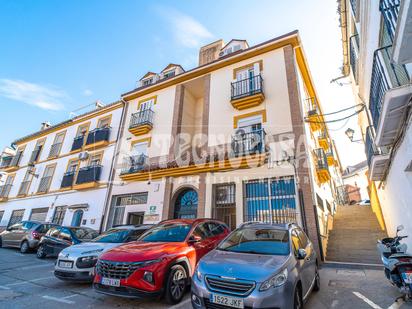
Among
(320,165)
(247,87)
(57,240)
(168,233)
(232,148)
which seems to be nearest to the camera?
(168,233)

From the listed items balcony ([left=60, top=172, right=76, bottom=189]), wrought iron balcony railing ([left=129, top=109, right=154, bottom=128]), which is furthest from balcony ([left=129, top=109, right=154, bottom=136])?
balcony ([left=60, top=172, right=76, bottom=189])

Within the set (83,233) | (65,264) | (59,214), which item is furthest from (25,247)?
(65,264)

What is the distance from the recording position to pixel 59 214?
52.2 ft

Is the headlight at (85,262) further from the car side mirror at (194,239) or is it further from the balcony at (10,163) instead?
the balcony at (10,163)

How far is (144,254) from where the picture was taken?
4.24 m

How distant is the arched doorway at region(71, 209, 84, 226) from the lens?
1470cm

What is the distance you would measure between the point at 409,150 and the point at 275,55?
878cm

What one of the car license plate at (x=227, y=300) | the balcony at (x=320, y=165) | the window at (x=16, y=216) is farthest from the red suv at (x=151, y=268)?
the window at (x=16, y=216)

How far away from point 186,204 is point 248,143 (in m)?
4.65

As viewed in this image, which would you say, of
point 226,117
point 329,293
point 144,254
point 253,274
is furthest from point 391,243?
point 226,117

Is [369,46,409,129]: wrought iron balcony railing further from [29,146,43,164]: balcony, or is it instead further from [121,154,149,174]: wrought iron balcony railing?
[29,146,43,164]: balcony

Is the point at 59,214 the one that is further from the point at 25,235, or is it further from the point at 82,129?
the point at 82,129

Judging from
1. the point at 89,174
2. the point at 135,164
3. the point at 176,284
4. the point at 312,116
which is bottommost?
the point at 176,284

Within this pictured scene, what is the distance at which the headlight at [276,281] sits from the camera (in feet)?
10.2
